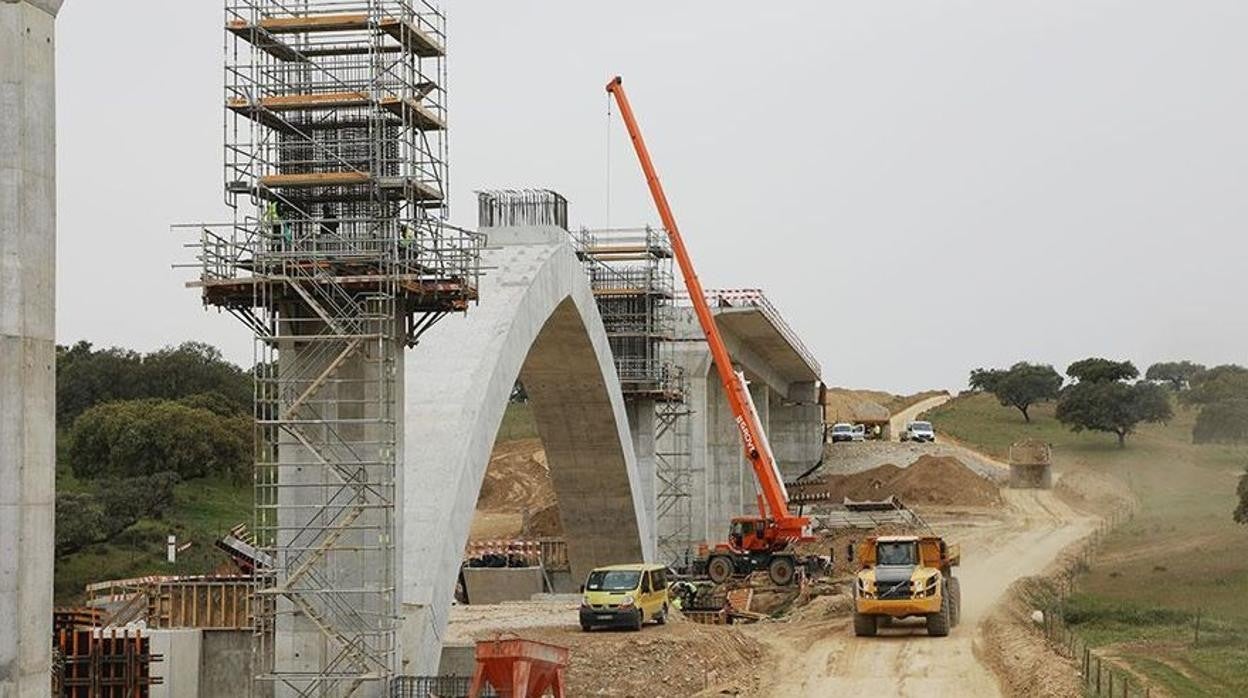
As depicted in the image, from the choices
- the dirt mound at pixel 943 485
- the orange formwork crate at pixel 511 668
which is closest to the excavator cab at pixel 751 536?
the orange formwork crate at pixel 511 668

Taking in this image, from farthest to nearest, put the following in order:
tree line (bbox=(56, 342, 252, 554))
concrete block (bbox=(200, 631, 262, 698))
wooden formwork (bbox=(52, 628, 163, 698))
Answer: tree line (bbox=(56, 342, 252, 554)), concrete block (bbox=(200, 631, 262, 698)), wooden formwork (bbox=(52, 628, 163, 698))

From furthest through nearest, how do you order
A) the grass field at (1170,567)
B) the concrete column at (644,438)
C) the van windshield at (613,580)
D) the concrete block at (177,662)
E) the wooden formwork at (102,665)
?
the concrete column at (644,438), the van windshield at (613,580), the grass field at (1170,567), the concrete block at (177,662), the wooden formwork at (102,665)

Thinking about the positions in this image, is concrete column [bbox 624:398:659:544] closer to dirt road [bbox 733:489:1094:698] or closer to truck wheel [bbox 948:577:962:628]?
dirt road [bbox 733:489:1094:698]

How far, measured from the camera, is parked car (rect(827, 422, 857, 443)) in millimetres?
103500

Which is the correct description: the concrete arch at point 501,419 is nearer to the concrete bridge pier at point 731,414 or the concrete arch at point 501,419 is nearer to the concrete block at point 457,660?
the concrete block at point 457,660

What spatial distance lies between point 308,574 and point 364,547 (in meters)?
0.95

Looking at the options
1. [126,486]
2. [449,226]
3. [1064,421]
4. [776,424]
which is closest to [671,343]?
[126,486]

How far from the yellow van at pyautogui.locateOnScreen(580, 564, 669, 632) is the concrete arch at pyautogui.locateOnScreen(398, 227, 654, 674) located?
17.2 ft

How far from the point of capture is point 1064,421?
113m

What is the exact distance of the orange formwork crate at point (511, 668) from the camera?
25.9 metres

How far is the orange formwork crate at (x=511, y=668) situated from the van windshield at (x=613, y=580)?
11562mm

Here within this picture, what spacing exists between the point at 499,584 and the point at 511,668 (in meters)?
29.6

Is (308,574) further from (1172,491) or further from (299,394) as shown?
(1172,491)

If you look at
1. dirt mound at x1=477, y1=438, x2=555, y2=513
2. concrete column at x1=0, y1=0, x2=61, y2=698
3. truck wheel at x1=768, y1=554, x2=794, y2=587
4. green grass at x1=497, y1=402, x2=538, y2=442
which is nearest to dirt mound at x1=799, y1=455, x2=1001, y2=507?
dirt mound at x1=477, y1=438, x2=555, y2=513
